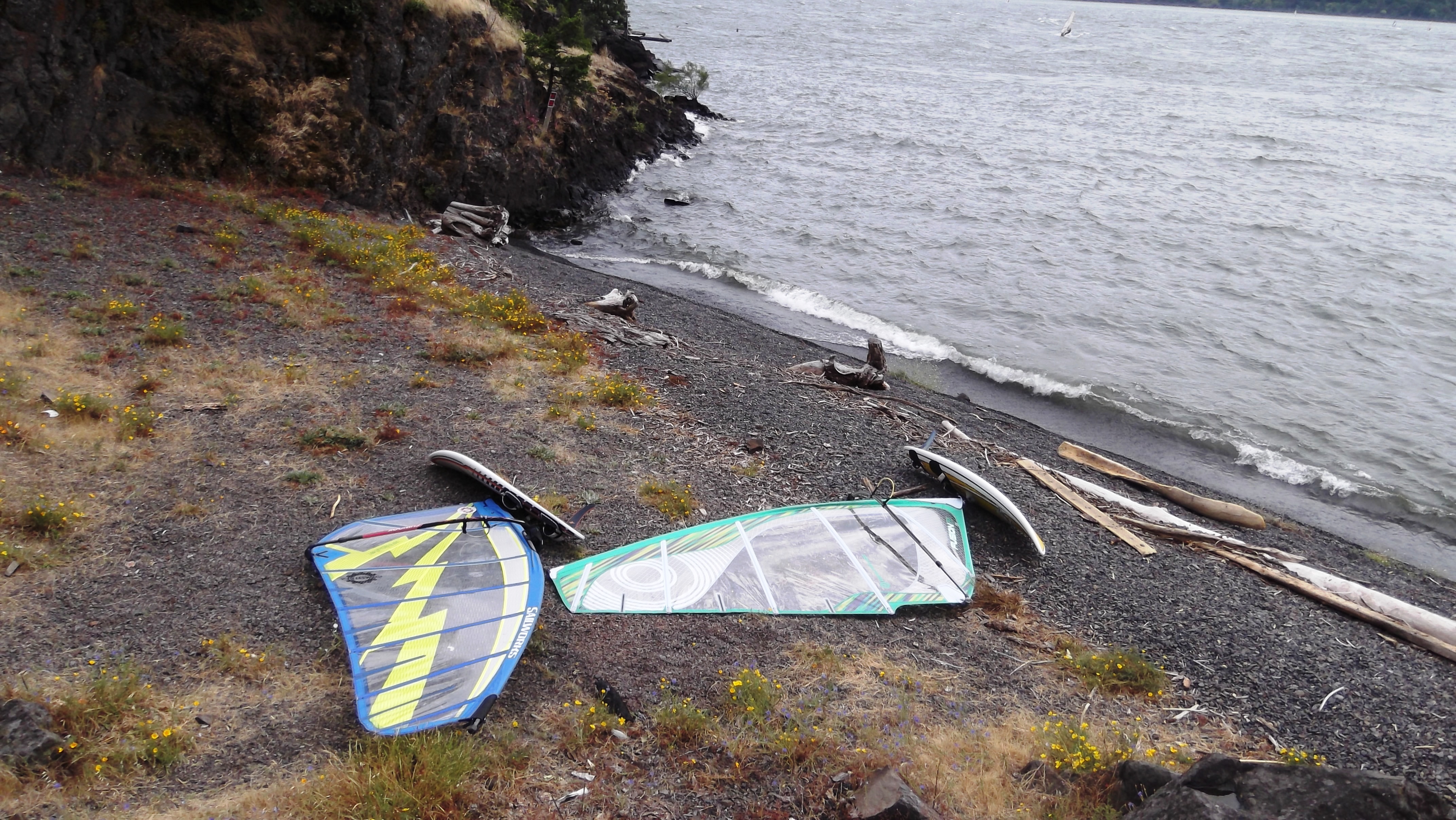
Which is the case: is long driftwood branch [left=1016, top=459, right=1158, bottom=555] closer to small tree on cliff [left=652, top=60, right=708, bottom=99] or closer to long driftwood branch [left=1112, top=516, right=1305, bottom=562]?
long driftwood branch [left=1112, top=516, right=1305, bottom=562]

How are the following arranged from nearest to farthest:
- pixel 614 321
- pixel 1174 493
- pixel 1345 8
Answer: pixel 1174 493
pixel 614 321
pixel 1345 8

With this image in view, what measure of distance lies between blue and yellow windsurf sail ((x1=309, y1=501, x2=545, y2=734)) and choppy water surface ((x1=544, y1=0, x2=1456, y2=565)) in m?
15.1

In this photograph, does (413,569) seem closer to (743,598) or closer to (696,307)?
(743,598)

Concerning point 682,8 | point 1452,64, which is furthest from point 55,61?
point 1452,64

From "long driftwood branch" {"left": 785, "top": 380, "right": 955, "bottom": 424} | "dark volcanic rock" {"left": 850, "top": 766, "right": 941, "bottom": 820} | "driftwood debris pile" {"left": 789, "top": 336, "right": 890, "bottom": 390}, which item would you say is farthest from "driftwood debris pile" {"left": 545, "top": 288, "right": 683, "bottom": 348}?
"dark volcanic rock" {"left": 850, "top": 766, "right": 941, "bottom": 820}

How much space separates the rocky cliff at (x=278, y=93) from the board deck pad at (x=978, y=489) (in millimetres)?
16712

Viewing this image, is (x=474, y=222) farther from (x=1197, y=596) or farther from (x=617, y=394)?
(x=1197, y=596)

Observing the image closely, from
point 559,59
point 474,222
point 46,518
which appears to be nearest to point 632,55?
point 559,59

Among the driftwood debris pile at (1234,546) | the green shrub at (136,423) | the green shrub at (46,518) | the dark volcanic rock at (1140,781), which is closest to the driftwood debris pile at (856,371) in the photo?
the driftwood debris pile at (1234,546)

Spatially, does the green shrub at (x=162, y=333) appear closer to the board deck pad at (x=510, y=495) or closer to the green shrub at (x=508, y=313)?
the green shrub at (x=508, y=313)

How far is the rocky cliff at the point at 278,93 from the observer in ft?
53.6

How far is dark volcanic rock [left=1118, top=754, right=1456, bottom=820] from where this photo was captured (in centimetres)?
472

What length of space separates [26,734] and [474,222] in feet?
66.0

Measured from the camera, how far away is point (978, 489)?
37.2 ft
